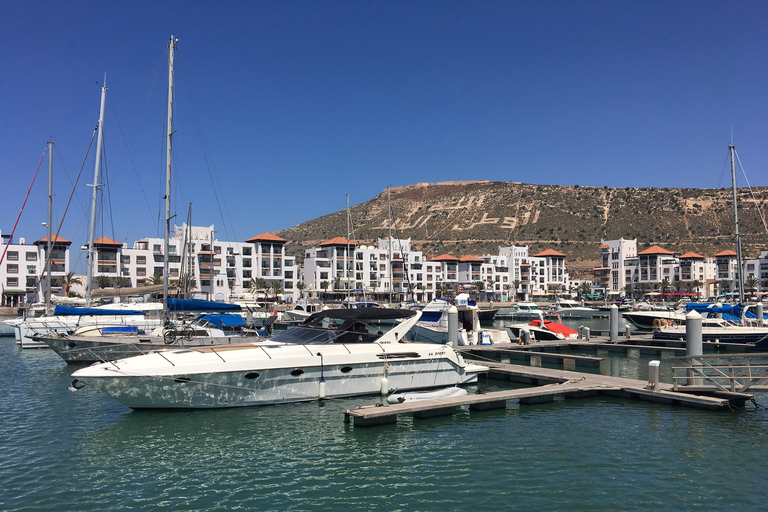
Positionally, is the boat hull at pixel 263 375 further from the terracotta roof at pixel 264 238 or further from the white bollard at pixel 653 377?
the terracotta roof at pixel 264 238

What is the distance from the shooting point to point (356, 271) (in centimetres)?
11806

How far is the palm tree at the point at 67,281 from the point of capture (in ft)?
308

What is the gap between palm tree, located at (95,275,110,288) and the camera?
301 ft

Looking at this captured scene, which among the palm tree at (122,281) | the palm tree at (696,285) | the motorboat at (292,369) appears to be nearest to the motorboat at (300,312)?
the palm tree at (122,281)

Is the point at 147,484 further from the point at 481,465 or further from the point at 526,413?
the point at 526,413

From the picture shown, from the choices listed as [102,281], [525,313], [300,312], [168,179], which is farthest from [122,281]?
[168,179]

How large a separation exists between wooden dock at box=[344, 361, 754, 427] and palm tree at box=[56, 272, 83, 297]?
3594 inches

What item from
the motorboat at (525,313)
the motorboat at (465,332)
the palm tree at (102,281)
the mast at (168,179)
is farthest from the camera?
the palm tree at (102,281)

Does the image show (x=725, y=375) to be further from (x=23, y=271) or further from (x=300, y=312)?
(x=23, y=271)

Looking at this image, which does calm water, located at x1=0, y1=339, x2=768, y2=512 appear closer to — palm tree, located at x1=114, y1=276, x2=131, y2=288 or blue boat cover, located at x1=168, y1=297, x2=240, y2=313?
blue boat cover, located at x1=168, y1=297, x2=240, y2=313

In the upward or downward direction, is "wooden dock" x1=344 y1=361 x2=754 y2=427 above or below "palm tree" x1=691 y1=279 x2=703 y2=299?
below

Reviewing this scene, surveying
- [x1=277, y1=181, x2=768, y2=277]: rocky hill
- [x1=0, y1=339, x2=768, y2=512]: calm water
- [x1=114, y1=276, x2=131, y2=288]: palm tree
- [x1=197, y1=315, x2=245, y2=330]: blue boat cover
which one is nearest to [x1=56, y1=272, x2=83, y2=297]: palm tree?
[x1=114, y1=276, x2=131, y2=288]: palm tree

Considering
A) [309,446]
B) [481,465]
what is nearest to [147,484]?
[309,446]

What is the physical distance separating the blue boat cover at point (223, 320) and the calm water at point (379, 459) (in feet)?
61.3
